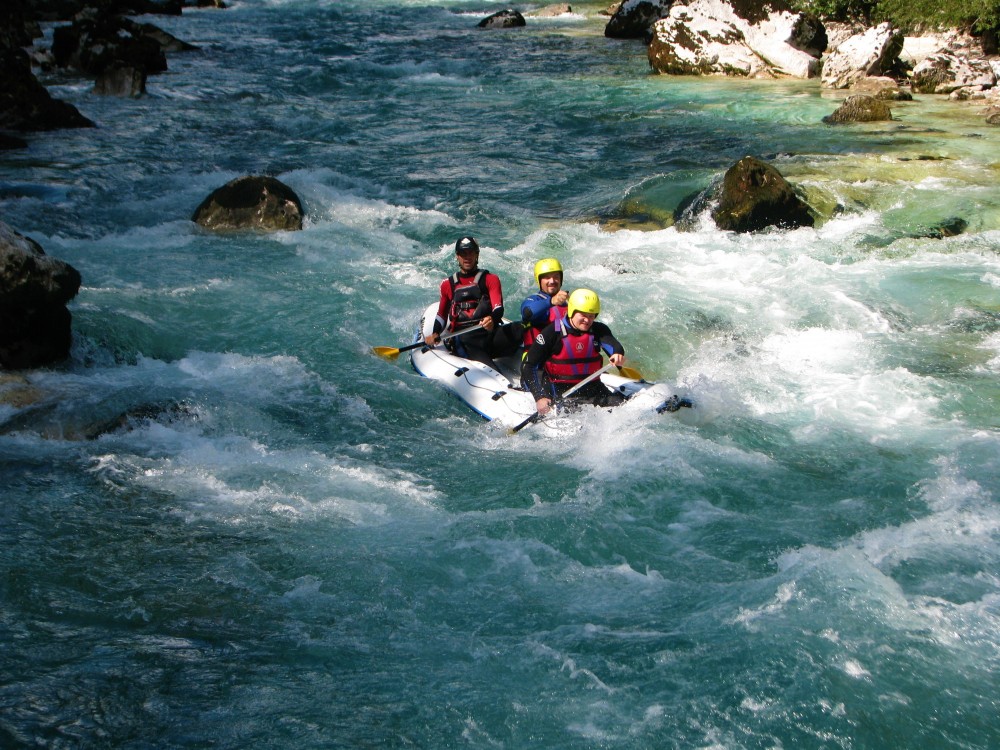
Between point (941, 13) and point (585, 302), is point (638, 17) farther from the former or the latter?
point (585, 302)

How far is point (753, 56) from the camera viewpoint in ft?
68.7

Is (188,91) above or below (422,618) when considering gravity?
above

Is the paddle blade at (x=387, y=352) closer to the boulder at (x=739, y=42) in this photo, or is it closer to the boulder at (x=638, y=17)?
the boulder at (x=739, y=42)

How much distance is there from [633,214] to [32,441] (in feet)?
25.7

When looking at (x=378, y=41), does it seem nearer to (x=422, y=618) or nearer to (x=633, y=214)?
(x=633, y=214)

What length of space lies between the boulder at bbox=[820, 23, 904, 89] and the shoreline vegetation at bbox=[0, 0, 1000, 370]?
2 cm

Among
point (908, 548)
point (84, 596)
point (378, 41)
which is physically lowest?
point (84, 596)

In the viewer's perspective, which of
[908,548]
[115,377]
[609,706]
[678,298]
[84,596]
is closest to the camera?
[609,706]

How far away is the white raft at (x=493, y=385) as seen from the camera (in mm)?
7252

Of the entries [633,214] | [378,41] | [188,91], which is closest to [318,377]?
[633,214]

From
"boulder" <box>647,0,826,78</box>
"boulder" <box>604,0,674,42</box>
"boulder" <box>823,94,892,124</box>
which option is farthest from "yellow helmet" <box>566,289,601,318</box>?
"boulder" <box>604,0,674,42</box>

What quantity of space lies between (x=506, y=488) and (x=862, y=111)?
40.2ft

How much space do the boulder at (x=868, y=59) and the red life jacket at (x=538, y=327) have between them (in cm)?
1406

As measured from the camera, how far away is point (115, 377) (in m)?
7.81
